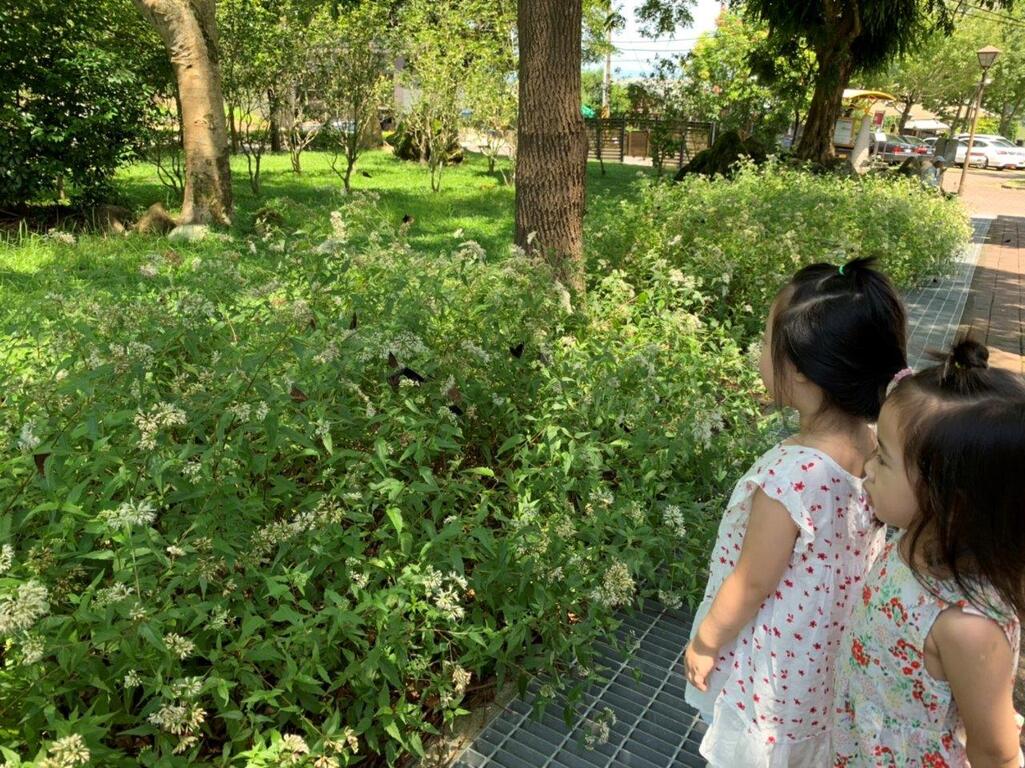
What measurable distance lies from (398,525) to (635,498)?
1.04 metres

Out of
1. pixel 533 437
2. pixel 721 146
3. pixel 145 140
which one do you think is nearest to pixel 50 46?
pixel 145 140

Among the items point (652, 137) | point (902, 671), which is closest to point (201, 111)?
point (902, 671)

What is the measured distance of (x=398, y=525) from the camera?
2090 millimetres

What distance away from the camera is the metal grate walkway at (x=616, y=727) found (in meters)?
2.20

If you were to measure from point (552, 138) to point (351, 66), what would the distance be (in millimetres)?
8357

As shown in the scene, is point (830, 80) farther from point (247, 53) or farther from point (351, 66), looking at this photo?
point (247, 53)

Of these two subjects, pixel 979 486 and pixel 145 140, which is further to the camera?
pixel 145 140

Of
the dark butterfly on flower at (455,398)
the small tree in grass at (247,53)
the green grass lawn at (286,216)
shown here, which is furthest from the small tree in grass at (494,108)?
the dark butterfly on flower at (455,398)

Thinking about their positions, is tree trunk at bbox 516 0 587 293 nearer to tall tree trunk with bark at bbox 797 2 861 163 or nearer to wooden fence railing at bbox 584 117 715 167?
tall tree trunk with bark at bbox 797 2 861 163

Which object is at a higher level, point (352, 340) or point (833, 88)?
point (833, 88)

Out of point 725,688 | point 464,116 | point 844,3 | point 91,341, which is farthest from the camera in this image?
point 464,116

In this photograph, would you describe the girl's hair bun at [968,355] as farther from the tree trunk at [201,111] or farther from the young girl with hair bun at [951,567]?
the tree trunk at [201,111]

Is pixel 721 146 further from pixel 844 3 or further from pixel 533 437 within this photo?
pixel 533 437

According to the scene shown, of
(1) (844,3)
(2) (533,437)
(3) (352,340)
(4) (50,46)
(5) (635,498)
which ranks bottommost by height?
(5) (635,498)
